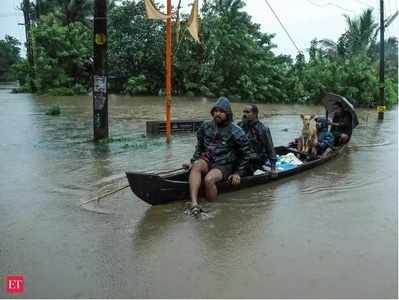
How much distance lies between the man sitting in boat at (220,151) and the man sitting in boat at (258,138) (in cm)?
77

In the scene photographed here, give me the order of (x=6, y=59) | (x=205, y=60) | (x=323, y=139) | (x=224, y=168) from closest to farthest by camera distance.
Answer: (x=224, y=168), (x=323, y=139), (x=205, y=60), (x=6, y=59)

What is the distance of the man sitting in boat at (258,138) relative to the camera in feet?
26.1

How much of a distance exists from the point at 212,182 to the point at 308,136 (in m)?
4.25

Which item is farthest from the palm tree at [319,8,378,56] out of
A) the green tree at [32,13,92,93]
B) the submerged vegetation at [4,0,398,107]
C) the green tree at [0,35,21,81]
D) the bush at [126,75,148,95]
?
the green tree at [0,35,21,81]

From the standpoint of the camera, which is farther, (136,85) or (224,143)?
(136,85)

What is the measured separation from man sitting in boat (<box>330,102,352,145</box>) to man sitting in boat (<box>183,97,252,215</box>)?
5.48m

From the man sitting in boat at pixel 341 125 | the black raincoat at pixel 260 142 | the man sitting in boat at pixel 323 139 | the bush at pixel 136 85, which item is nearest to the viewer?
the black raincoat at pixel 260 142

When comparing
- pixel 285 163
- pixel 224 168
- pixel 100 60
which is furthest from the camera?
pixel 100 60

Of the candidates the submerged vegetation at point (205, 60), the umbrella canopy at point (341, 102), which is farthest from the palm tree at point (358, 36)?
the umbrella canopy at point (341, 102)

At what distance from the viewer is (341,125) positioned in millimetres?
12250

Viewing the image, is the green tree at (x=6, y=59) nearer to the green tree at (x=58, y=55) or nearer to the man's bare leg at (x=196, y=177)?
the green tree at (x=58, y=55)

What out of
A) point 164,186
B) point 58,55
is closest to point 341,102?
point 164,186

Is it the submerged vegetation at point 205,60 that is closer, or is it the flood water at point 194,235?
the flood water at point 194,235

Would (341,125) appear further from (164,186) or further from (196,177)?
(164,186)
